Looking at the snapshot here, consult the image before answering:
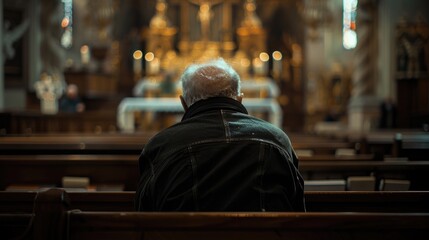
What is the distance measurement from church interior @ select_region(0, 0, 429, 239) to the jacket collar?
Answer: 47 cm

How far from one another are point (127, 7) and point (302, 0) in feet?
18.0

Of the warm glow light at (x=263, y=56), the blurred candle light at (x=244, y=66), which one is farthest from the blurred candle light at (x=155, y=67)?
the warm glow light at (x=263, y=56)

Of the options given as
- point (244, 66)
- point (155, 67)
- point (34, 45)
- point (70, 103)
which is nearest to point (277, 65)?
point (244, 66)

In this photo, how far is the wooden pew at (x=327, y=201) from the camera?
10.4 ft

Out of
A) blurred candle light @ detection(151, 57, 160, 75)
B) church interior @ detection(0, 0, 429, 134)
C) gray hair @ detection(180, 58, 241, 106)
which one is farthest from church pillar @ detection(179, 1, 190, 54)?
gray hair @ detection(180, 58, 241, 106)

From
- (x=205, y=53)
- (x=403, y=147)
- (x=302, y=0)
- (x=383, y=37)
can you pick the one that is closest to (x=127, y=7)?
(x=205, y=53)

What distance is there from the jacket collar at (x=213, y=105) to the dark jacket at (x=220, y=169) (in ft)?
0.18

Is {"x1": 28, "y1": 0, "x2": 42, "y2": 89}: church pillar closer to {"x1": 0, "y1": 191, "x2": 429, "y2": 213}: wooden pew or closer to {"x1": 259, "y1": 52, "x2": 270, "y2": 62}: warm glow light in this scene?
{"x1": 259, "y1": 52, "x2": 270, "y2": 62}: warm glow light

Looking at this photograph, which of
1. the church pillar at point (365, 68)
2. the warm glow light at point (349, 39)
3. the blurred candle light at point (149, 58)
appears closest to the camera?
the church pillar at point (365, 68)

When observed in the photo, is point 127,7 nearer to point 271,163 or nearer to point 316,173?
point 316,173

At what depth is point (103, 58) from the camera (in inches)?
782

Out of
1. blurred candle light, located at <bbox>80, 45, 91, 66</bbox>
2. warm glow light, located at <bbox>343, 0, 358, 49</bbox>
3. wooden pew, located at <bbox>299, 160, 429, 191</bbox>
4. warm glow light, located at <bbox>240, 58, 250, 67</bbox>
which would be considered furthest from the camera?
warm glow light, located at <bbox>343, 0, 358, 49</bbox>

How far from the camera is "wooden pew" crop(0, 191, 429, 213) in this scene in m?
3.16

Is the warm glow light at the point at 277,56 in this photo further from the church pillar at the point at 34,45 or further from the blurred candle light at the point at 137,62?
the church pillar at the point at 34,45
